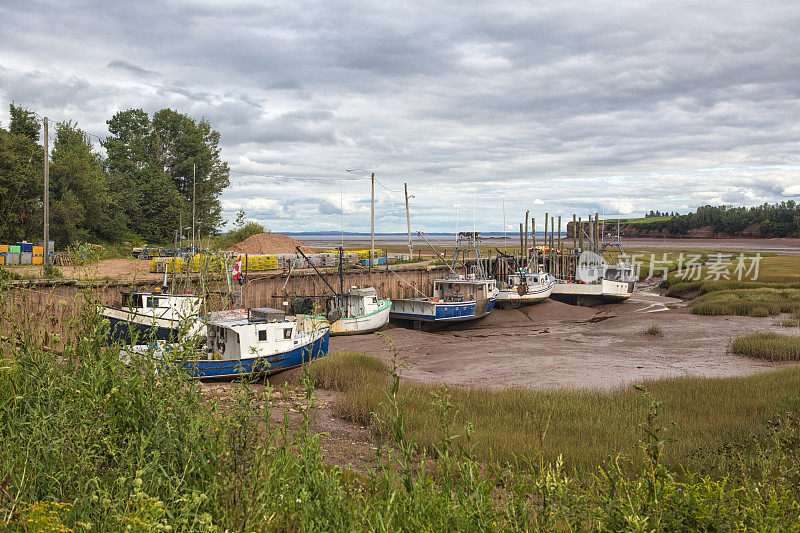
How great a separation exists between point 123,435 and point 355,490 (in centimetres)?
242

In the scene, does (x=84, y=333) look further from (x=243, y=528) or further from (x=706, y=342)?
(x=706, y=342)

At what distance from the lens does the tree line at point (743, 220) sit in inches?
5074

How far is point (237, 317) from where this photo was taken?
21.4 meters

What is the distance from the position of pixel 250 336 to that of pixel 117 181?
157 feet

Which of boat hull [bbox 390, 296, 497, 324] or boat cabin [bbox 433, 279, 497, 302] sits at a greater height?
boat cabin [bbox 433, 279, 497, 302]

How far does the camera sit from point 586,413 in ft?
45.5

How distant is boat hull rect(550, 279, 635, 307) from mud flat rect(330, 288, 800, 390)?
211cm

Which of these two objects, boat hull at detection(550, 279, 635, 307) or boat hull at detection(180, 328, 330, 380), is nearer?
boat hull at detection(180, 328, 330, 380)

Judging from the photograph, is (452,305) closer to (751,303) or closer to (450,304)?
(450,304)

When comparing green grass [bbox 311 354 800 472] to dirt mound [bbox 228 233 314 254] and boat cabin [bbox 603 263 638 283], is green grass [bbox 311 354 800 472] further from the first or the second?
dirt mound [bbox 228 233 314 254]

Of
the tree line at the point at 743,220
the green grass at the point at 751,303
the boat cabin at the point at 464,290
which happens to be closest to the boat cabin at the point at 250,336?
the boat cabin at the point at 464,290

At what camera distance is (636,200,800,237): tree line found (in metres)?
129

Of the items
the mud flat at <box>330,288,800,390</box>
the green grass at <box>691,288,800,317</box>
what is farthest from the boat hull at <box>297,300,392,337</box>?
the green grass at <box>691,288,800,317</box>

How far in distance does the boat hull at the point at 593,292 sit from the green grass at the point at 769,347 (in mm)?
21497
